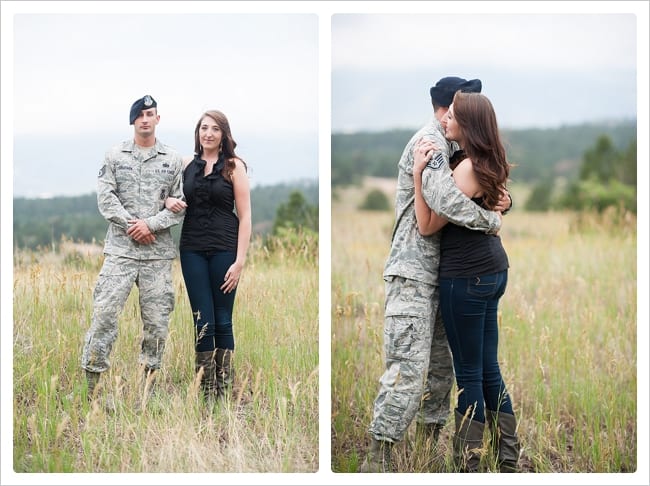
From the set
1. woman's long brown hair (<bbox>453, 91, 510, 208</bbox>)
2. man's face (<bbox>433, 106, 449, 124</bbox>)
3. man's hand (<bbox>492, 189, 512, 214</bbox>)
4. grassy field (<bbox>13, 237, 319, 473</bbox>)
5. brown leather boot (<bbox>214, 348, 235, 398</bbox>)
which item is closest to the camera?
woman's long brown hair (<bbox>453, 91, 510, 208</bbox>)

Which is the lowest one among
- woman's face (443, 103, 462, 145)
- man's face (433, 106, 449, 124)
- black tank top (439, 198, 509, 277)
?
black tank top (439, 198, 509, 277)

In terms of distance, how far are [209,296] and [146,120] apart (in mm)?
976

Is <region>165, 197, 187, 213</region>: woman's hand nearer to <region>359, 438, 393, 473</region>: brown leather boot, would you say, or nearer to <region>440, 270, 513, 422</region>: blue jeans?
<region>440, 270, 513, 422</region>: blue jeans

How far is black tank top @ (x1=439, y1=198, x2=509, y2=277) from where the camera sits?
3.48 metres

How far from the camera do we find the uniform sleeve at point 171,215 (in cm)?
397

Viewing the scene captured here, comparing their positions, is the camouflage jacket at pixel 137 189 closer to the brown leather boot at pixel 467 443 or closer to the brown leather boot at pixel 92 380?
the brown leather boot at pixel 92 380

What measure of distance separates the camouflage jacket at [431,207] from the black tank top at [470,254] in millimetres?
63

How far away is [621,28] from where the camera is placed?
397 cm

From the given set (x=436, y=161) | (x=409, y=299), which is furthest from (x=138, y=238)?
(x=436, y=161)

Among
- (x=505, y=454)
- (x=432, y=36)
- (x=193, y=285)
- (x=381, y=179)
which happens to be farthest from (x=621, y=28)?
(x=381, y=179)

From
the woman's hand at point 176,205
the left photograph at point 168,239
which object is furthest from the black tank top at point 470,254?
the woman's hand at point 176,205

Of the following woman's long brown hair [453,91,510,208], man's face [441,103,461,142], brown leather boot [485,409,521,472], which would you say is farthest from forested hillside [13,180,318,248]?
brown leather boot [485,409,521,472]

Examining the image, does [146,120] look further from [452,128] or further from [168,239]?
[452,128]

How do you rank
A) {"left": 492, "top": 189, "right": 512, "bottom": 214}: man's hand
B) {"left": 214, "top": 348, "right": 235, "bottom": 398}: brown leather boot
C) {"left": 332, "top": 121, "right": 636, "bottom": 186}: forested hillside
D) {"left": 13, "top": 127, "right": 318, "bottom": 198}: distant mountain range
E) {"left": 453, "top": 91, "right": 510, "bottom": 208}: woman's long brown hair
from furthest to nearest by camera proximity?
{"left": 332, "top": 121, "right": 636, "bottom": 186}: forested hillside < {"left": 214, "top": 348, "right": 235, "bottom": 398}: brown leather boot < {"left": 13, "top": 127, "right": 318, "bottom": 198}: distant mountain range < {"left": 492, "top": 189, "right": 512, "bottom": 214}: man's hand < {"left": 453, "top": 91, "right": 510, "bottom": 208}: woman's long brown hair
